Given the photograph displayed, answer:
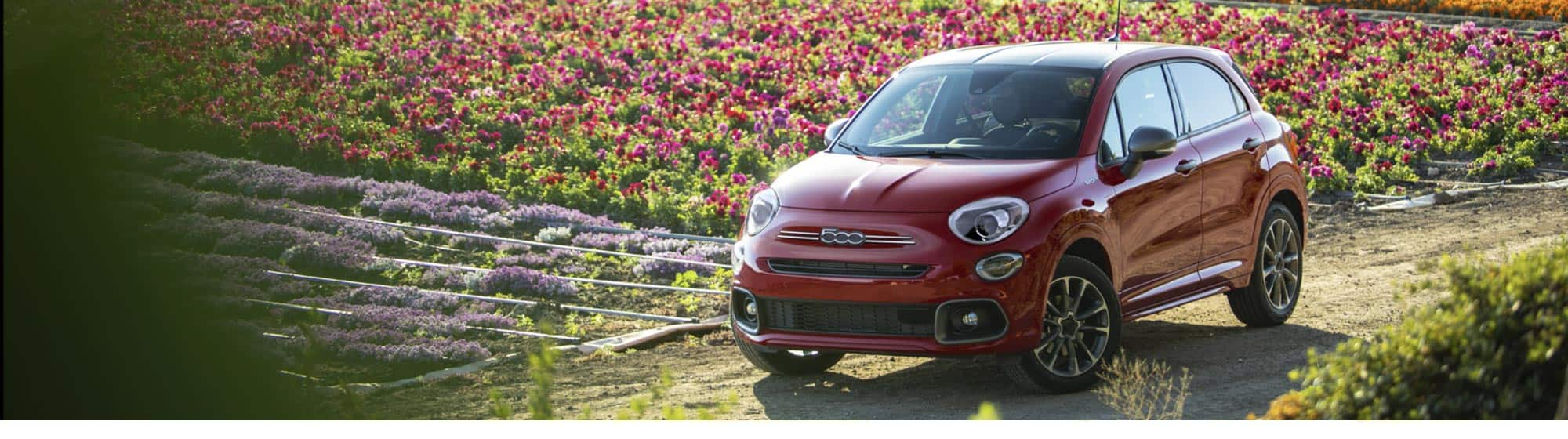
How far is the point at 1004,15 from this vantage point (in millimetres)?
18766

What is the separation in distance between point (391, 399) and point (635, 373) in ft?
3.89

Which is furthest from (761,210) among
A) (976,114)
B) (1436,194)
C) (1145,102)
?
(1436,194)

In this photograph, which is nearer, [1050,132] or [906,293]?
[906,293]

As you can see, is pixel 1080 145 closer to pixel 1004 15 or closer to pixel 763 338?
pixel 763 338

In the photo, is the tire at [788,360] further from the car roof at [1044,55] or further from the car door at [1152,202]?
the car roof at [1044,55]

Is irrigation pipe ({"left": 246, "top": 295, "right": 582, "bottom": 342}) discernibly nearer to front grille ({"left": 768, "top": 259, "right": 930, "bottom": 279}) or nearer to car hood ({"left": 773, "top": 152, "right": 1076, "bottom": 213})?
car hood ({"left": 773, "top": 152, "right": 1076, "bottom": 213})

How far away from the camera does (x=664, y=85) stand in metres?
16.8

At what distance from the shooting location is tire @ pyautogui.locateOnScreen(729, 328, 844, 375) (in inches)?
310

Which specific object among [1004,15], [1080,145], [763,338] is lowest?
[1004,15]

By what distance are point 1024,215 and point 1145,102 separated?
1445mm

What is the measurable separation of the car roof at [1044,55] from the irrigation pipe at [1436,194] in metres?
4.55

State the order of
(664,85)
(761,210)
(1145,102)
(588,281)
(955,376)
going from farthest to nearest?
(664,85)
(588,281)
(1145,102)
(955,376)
(761,210)

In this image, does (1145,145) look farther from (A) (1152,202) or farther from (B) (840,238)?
(B) (840,238)
